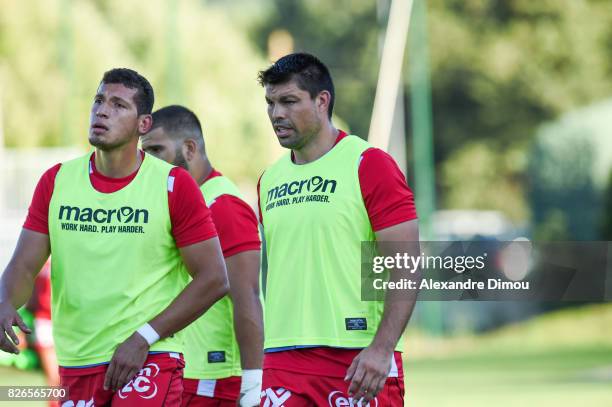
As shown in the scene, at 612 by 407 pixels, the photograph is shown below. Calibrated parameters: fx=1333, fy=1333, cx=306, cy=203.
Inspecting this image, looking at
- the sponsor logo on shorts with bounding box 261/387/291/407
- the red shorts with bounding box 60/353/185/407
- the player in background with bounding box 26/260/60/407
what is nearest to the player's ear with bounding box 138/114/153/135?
the red shorts with bounding box 60/353/185/407

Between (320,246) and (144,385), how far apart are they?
1.10 meters

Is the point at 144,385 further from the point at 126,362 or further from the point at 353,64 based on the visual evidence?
the point at 353,64

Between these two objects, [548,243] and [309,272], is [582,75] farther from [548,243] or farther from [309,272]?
[309,272]

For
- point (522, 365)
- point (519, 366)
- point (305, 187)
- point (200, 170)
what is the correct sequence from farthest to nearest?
point (522, 365), point (519, 366), point (200, 170), point (305, 187)

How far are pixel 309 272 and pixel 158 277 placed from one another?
2.45ft

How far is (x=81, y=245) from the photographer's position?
6.45 m

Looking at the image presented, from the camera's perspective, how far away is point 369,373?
6.08 meters

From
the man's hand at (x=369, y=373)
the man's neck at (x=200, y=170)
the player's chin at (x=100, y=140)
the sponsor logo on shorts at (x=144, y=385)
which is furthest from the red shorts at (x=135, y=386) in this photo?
the man's neck at (x=200, y=170)

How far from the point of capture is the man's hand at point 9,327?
20.5 ft

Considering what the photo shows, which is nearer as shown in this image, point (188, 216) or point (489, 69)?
point (188, 216)

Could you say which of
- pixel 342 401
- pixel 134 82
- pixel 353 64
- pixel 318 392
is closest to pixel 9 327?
pixel 134 82

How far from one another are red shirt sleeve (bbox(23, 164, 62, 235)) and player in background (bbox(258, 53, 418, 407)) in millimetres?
1120

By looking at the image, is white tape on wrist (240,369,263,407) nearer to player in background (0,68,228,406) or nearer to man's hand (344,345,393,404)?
player in background (0,68,228,406)

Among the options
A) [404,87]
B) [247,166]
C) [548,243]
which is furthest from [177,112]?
[404,87]
